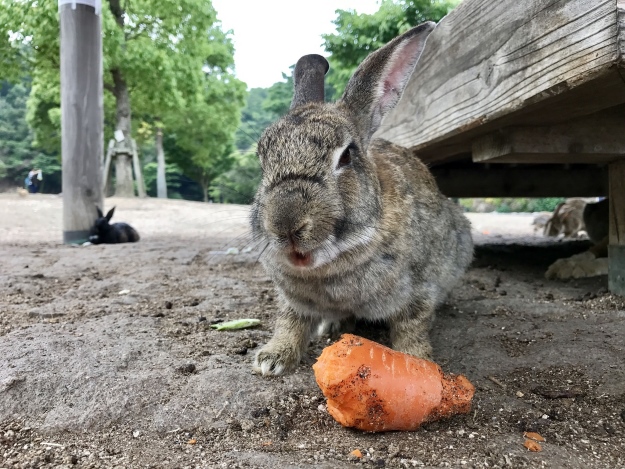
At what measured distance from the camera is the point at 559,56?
218 centimetres

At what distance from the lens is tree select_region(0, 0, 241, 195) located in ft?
47.9

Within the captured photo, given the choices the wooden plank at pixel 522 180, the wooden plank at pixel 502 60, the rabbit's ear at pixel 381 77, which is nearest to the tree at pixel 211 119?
the wooden plank at pixel 522 180

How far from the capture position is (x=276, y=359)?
2.30 meters

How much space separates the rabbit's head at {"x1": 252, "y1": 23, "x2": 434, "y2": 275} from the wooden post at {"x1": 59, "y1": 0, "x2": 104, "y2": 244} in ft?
18.2

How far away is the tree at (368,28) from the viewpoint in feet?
52.5

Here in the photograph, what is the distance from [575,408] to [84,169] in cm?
691

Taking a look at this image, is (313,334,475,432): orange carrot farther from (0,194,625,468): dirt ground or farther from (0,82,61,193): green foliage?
(0,82,61,193): green foliage

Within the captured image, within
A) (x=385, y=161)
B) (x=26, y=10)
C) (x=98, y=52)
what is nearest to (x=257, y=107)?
(x=26, y=10)

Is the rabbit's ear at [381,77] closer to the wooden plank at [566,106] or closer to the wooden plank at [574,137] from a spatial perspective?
the wooden plank at [566,106]

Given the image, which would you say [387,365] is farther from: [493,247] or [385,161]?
[493,247]

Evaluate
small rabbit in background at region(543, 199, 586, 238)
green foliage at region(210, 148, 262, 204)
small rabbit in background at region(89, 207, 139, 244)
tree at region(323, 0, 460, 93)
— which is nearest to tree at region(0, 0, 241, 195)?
tree at region(323, 0, 460, 93)

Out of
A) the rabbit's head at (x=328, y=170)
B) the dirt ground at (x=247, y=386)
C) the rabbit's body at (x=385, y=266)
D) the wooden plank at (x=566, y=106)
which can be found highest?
the wooden plank at (x=566, y=106)

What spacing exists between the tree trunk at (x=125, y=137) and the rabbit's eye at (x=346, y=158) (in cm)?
1613

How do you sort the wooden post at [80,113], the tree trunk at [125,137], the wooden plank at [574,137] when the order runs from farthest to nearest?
the tree trunk at [125,137], the wooden post at [80,113], the wooden plank at [574,137]
